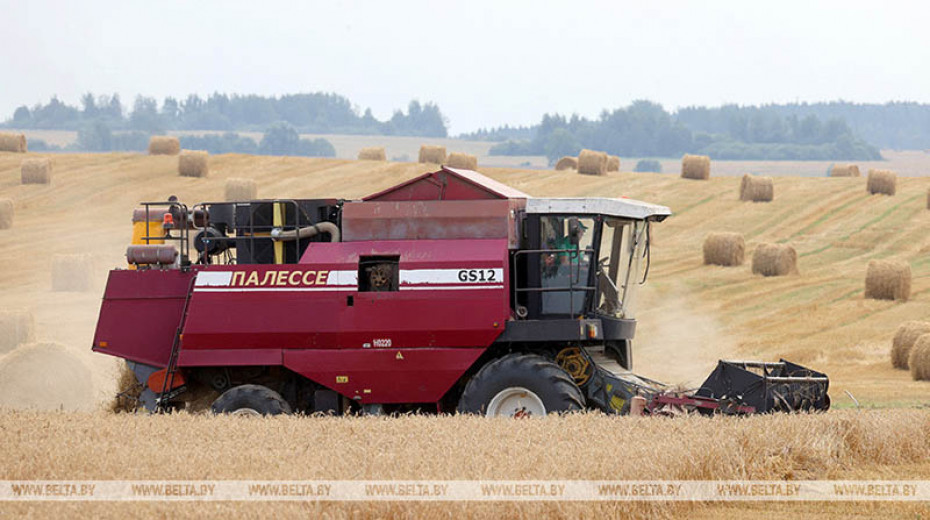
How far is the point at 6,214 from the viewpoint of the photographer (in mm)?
39875

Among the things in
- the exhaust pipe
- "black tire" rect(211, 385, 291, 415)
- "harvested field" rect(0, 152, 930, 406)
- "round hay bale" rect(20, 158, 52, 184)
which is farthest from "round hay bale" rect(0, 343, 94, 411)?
"round hay bale" rect(20, 158, 52, 184)

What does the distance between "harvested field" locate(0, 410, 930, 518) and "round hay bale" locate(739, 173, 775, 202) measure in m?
30.2

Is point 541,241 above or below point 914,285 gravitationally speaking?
above

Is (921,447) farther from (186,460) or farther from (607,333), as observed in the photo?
(186,460)

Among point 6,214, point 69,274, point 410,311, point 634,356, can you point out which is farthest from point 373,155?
point 410,311

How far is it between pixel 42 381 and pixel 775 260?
19.9m

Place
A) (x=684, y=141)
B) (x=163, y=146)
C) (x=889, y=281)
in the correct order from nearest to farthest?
(x=889, y=281) < (x=163, y=146) < (x=684, y=141)

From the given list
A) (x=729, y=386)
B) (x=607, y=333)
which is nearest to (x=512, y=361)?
(x=607, y=333)

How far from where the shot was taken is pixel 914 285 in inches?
1163

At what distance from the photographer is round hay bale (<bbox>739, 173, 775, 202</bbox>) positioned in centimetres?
4141

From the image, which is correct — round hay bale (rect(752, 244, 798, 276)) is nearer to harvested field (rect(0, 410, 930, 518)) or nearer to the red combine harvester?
the red combine harvester

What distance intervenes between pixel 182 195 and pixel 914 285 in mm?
25498

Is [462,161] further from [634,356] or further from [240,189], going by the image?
[634,356]

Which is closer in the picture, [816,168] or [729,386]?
[729,386]
